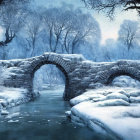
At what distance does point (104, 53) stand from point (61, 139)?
36.6 meters

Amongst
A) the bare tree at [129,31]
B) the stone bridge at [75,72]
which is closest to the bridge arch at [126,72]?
the stone bridge at [75,72]

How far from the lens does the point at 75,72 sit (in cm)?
1280

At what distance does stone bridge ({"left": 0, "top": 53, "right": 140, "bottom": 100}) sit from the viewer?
12766 millimetres

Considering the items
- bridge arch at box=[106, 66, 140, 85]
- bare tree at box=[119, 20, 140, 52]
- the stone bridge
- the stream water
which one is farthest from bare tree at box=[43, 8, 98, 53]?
the stream water

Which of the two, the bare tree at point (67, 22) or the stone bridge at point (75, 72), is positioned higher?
the bare tree at point (67, 22)

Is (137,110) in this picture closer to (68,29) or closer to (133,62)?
(133,62)

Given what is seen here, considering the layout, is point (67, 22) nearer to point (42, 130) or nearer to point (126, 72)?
point (126, 72)

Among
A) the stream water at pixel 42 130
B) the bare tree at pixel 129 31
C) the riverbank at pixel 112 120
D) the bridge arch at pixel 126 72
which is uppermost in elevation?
the bare tree at pixel 129 31

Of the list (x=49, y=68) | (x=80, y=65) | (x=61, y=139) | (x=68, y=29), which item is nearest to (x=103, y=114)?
(x=61, y=139)

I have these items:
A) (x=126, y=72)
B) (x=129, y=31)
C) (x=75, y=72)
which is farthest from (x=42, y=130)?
(x=129, y=31)

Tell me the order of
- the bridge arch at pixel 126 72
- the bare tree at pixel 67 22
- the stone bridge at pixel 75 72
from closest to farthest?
the bridge arch at pixel 126 72, the stone bridge at pixel 75 72, the bare tree at pixel 67 22

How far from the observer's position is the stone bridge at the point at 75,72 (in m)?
12.8

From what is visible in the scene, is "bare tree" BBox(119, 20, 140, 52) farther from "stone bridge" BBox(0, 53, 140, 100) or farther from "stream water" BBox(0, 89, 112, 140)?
"stream water" BBox(0, 89, 112, 140)

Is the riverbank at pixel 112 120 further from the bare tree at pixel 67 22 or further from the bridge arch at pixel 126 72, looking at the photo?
the bare tree at pixel 67 22
